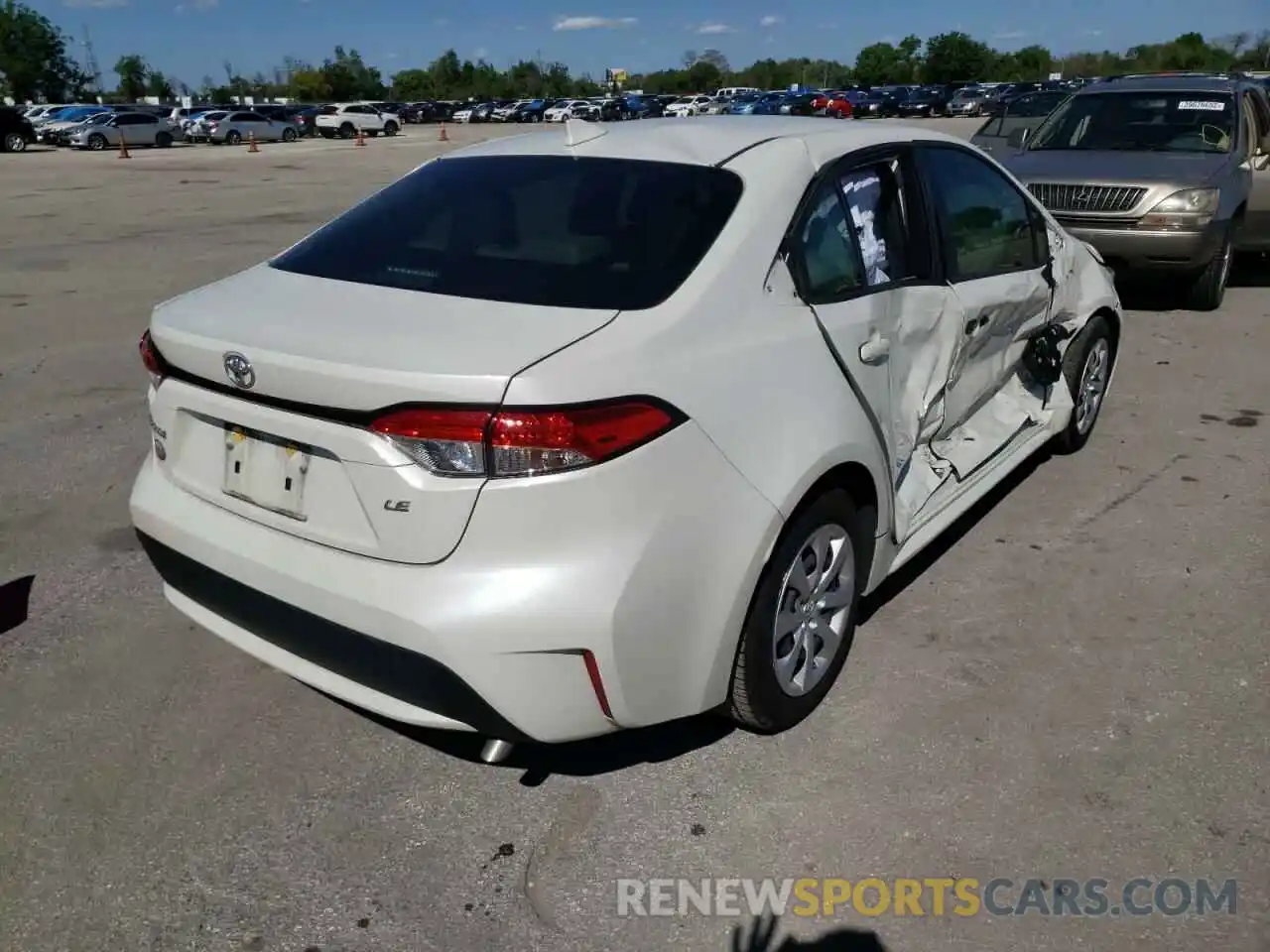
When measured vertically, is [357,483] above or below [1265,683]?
above

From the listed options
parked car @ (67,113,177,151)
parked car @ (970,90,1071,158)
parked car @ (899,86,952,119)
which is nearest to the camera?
parked car @ (970,90,1071,158)

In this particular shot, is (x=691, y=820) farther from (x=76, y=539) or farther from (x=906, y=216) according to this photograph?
(x=76, y=539)

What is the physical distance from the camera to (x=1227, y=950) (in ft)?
7.76

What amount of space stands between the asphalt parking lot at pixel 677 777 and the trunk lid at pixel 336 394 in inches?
32.0

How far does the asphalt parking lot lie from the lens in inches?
97.0

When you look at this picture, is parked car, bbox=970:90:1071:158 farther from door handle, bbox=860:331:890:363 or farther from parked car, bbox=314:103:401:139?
parked car, bbox=314:103:401:139

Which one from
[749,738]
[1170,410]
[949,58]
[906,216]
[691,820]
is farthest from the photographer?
[949,58]

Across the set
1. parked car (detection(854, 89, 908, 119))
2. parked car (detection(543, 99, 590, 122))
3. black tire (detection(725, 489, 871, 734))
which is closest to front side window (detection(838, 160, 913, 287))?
black tire (detection(725, 489, 871, 734))

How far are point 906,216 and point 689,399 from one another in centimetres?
151

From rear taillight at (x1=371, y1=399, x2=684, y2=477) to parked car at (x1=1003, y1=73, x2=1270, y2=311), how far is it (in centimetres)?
723

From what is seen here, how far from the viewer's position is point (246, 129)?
153 feet

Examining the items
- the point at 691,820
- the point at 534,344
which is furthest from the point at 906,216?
the point at 691,820

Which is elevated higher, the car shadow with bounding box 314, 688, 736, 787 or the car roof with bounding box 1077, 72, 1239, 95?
the car roof with bounding box 1077, 72, 1239, 95

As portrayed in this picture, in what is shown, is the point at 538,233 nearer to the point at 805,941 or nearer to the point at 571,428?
the point at 571,428
